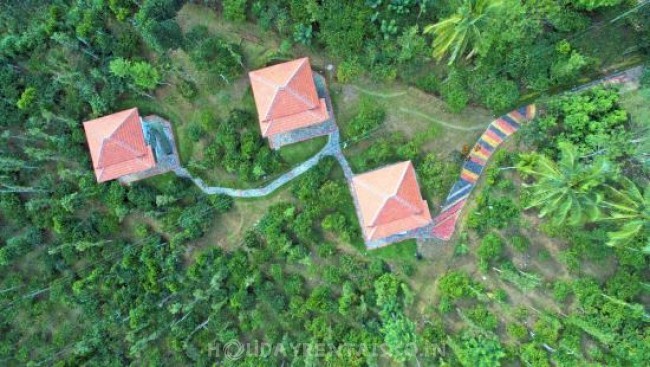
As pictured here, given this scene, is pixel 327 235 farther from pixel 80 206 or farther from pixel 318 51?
pixel 80 206

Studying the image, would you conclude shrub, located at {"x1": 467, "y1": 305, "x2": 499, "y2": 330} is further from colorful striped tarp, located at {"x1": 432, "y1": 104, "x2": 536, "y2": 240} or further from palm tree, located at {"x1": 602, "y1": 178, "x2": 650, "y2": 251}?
palm tree, located at {"x1": 602, "y1": 178, "x2": 650, "y2": 251}

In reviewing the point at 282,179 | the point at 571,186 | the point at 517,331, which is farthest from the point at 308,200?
the point at 571,186

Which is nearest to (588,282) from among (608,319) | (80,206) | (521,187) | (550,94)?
(608,319)

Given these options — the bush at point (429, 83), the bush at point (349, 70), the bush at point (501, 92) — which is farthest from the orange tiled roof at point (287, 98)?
the bush at point (501, 92)

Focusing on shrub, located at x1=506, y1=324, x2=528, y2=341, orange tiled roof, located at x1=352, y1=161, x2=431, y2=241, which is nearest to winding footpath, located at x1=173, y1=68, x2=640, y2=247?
orange tiled roof, located at x1=352, y1=161, x2=431, y2=241

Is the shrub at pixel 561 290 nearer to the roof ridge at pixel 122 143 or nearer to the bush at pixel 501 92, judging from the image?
the bush at pixel 501 92

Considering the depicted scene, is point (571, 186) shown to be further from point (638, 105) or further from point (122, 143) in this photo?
point (122, 143)
